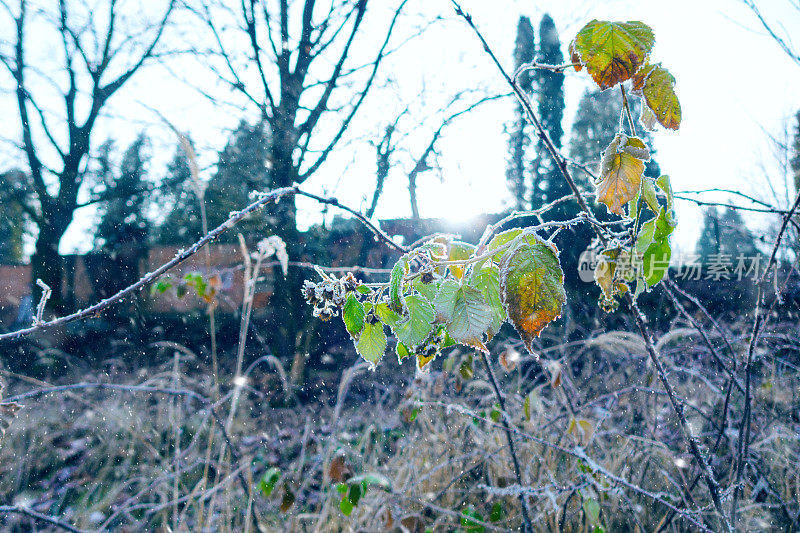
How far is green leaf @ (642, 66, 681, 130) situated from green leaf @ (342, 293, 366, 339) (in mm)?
387

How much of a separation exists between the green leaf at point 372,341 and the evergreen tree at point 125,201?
628 cm

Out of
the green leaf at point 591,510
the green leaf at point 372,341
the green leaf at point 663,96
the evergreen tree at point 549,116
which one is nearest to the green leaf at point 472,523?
the green leaf at point 591,510

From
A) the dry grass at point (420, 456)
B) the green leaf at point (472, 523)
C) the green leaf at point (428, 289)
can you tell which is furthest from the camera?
the dry grass at point (420, 456)

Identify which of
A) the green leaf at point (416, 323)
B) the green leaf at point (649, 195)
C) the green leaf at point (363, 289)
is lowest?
the green leaf at point (416, 323)

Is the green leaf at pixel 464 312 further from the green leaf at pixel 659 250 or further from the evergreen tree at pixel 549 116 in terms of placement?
the evergreen tree at pixel 549 116

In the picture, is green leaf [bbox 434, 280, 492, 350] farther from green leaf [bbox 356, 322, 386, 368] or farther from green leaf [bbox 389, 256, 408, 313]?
green leaf [bbox 356, 322, 386, 368]

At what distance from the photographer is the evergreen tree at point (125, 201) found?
6.11 m

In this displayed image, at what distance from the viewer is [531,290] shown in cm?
36

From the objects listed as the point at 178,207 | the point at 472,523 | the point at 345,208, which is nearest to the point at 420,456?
the point at 472,523

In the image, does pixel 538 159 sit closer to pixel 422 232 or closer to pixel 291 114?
pixel 422 232

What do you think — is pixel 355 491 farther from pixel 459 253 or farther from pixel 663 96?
pixel 663 96

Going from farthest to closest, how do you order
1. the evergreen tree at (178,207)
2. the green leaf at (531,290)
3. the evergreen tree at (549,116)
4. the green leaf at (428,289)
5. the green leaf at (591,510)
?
1. the evergreen tree at (549,116)
2. the evergreen tree at (178,207)
3. the green leaf at (591,510)
4. the green leaf at (428,289)
5. the green leaf at (531,290)

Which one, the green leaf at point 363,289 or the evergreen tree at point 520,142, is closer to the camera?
the green leaf at point 363,289

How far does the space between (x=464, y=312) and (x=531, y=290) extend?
0.07 metres
